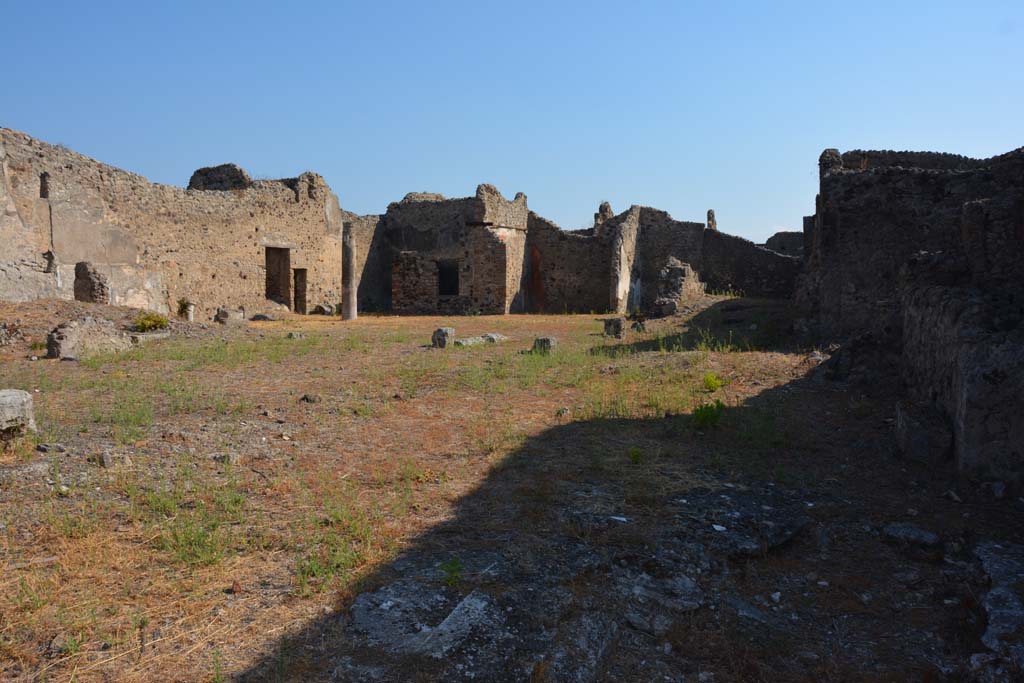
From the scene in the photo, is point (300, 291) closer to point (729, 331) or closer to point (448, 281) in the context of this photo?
point (448, 281)

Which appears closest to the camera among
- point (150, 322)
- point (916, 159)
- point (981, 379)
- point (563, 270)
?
point (981, 379)

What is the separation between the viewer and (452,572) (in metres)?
3.58

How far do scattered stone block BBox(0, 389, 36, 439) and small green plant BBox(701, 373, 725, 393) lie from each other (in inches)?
255

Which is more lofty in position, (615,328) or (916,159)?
(916,159)

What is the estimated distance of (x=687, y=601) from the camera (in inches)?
138

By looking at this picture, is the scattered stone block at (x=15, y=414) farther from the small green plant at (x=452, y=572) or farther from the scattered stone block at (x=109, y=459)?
the small green plant at (x=452, y=572)

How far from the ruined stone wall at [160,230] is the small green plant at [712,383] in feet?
43.5

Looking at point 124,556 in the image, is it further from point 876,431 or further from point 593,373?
point 593,373

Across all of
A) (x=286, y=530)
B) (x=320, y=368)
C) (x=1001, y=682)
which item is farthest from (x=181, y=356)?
(x=1001, y=682)

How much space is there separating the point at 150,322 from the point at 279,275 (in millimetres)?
9129

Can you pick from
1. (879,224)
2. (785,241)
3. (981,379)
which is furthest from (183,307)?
(785,241)

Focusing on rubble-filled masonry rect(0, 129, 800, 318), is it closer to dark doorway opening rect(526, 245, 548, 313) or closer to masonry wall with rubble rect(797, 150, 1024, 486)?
dark doorway opening rect(526, 245, 548, 313)

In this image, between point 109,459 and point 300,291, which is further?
point 300,291

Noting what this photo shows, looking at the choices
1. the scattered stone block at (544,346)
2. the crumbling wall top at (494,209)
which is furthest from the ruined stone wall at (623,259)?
the scattered stone block at (544,346)
